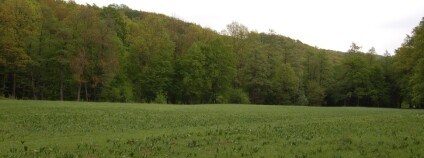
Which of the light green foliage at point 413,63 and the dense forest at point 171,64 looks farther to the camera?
the dense forest at point 171,64

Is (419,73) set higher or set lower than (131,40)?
lower

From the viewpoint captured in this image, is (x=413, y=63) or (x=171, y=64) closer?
(x=413, y=63)

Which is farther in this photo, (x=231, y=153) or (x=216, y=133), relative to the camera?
(x=216, y=133)

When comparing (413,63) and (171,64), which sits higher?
(413,63)

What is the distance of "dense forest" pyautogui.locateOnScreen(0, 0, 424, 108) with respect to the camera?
187ft

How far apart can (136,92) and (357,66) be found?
52863 mm

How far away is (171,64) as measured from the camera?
7725 cm

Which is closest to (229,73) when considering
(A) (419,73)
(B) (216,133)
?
(A) (419,73)

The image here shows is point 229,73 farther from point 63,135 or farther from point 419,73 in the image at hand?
point 63,135

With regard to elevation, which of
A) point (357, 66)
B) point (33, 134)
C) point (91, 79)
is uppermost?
point (357, 66)

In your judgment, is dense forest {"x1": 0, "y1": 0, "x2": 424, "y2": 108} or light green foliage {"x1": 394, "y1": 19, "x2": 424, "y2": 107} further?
dense forest {"x1": 0, "y1": 0, "x2": 424, "y2": 108}

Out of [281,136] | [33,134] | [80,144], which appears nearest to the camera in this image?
[80,144]

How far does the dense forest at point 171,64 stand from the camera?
57062 millimetres

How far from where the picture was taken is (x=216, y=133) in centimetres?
1914
